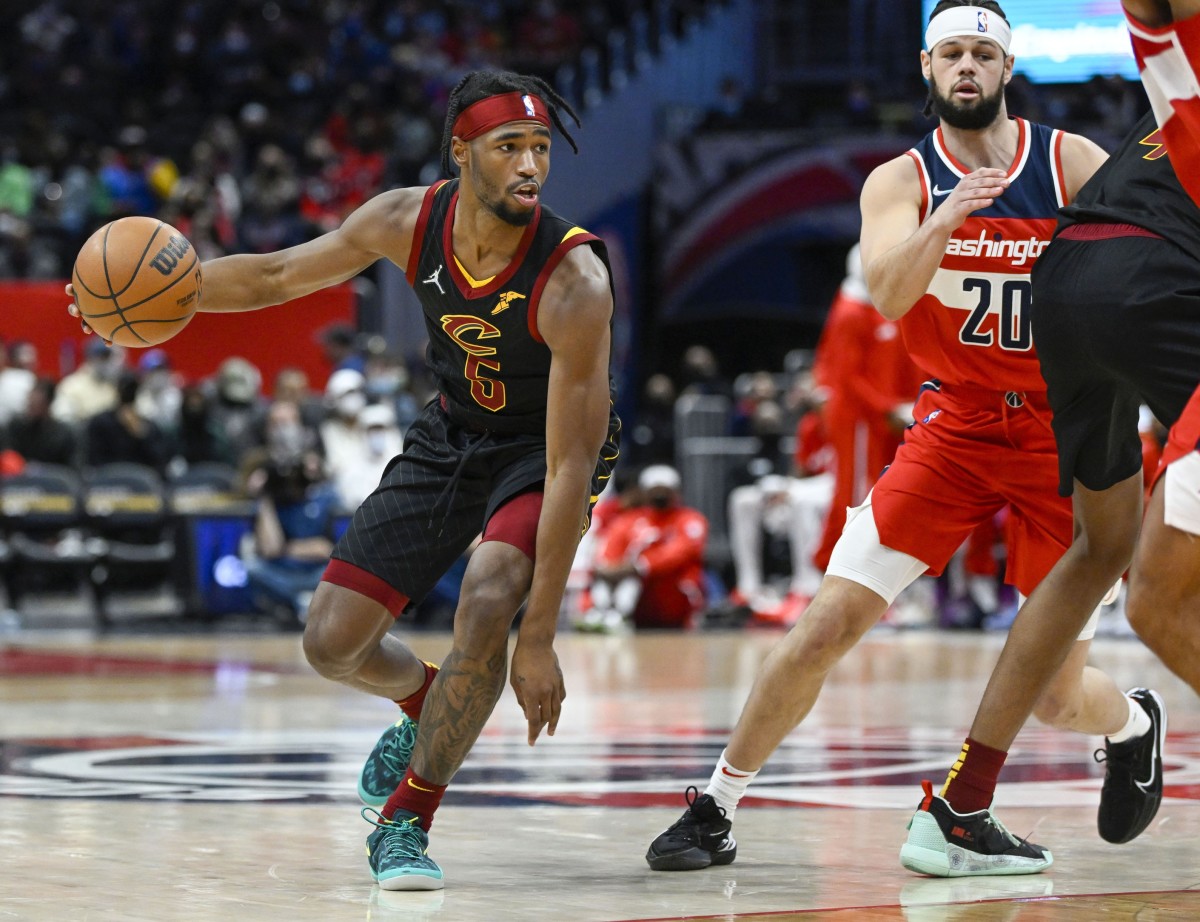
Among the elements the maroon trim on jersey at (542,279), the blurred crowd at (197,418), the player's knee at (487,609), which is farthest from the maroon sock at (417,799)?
the blurred crowd at (197,418)

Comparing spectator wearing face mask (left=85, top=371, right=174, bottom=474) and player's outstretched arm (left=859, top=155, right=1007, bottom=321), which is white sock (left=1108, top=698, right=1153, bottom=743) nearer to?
player's outstretched arm (left=859, top=155, right=1007, bottom=321)

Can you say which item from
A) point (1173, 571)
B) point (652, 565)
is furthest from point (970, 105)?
point (652, 565)

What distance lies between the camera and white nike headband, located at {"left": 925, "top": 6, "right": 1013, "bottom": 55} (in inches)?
174

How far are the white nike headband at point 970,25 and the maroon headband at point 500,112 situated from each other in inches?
39.9

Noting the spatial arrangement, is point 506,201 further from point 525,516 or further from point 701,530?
point 701,530

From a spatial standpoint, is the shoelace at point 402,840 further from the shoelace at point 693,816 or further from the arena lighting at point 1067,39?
the arena lighting at point 1067,39

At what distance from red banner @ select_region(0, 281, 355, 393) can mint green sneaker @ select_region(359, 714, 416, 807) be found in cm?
1347

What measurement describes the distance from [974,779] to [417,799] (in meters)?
1.27

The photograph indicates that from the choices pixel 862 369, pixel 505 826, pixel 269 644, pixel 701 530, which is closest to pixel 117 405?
pixel 269 644

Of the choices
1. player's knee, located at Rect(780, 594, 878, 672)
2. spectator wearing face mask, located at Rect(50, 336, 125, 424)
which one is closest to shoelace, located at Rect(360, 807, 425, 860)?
player's knee, located at Rect(780, 594, 878, 672)

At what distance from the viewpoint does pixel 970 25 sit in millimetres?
4426

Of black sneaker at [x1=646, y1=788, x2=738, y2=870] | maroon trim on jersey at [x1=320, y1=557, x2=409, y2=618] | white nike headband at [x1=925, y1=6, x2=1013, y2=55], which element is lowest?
black sneaker at [x1=646, y1=788, x2=738, y2=870]

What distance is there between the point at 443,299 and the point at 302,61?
63.6 feet

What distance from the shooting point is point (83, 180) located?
1944cm
